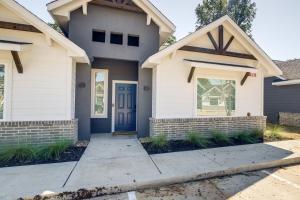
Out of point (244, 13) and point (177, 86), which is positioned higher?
point (244, 13)

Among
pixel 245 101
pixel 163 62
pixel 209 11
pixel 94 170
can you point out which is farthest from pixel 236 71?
pixel 209 11

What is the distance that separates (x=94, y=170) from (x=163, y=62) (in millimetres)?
5029

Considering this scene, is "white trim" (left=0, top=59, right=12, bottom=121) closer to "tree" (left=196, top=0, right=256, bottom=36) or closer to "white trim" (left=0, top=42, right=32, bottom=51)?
"white trim" (left=0, top=42, right=32, bottom=51)

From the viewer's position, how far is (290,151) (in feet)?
21.4

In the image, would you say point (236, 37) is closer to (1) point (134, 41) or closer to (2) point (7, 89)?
(1) point (134, 41)

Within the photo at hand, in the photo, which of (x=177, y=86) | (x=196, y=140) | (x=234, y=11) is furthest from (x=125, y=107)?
(x=234, y=11)

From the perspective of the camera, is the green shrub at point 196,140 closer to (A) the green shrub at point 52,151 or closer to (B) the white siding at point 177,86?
(B) the white siding at point 177,86

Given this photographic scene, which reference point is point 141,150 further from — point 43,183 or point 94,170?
point 43,183

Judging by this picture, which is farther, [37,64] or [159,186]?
[37,64]

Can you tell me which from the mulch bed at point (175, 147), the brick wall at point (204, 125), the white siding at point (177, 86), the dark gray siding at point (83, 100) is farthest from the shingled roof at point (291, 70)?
the dark gray siding at point (83, 100)

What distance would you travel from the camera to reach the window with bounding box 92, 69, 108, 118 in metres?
9.13

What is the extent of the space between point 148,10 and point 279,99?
12.7m

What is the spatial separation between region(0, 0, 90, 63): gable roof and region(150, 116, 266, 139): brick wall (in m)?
4.08

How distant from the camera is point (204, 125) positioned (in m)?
8.38
